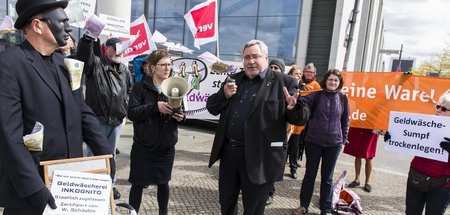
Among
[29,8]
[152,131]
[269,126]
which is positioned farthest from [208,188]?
[29,8]

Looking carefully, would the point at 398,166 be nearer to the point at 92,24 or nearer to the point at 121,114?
the point at 121,114

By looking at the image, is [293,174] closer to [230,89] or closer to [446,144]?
[446,144]

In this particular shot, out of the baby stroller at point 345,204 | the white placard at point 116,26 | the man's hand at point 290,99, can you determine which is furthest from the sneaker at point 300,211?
the white placard at point 116,26

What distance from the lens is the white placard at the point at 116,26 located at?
5938mm

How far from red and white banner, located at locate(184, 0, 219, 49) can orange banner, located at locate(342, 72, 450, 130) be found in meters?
3.17

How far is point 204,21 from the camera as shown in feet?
23.9

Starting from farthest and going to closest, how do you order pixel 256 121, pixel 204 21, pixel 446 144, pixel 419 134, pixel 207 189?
pixel 204 21 → pixel 207 189 → pixel 419 134 → pixel 446 144 → pixel 256 121

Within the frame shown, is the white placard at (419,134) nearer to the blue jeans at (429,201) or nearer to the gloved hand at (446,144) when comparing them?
the gloved hand at (446,144)

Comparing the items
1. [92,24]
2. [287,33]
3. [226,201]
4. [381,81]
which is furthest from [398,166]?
[287,33]

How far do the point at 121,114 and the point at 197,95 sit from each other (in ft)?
11.2

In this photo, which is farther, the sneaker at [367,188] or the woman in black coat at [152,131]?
the sneaker at [367,188]

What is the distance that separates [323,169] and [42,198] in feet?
10.6

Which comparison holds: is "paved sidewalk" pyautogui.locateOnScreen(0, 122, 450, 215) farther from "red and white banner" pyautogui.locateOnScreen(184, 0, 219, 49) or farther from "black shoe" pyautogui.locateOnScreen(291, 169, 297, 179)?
"red and white banner" pyautogui.locateOnScreen(184, 0, 219, 49)

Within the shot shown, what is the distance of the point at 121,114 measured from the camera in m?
4.08
